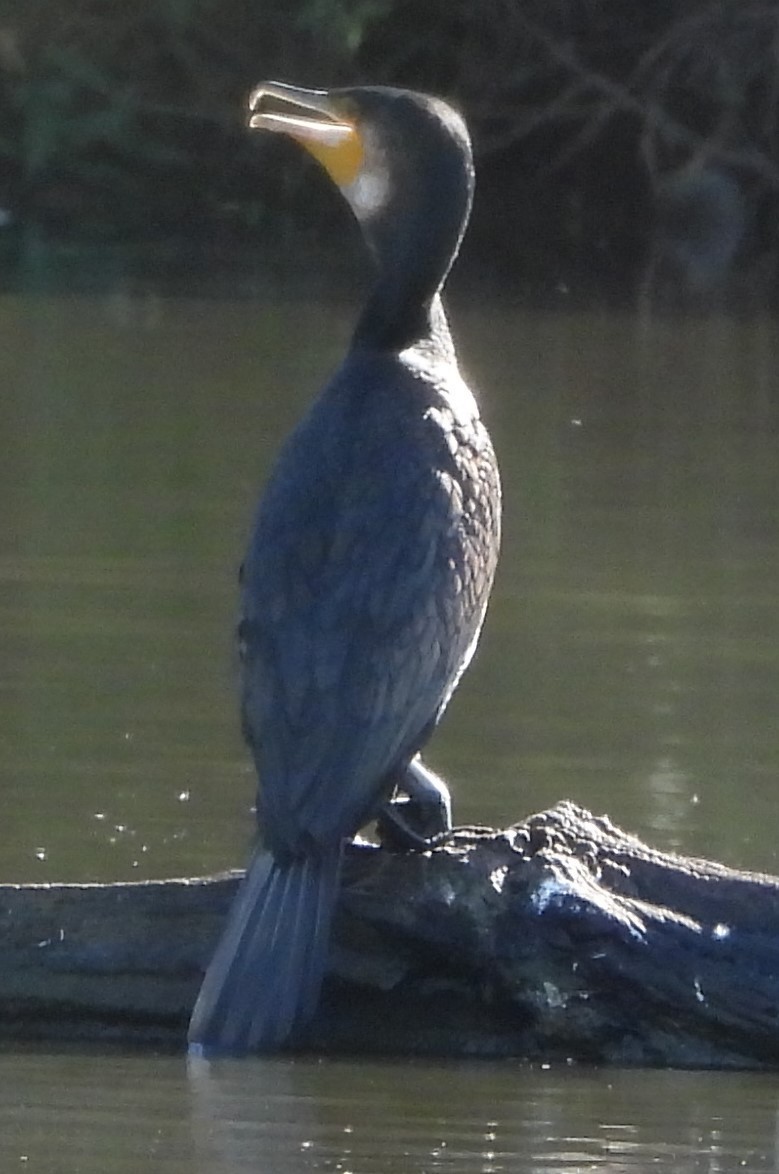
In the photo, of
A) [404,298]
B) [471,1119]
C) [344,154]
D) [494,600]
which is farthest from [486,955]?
[494,600]

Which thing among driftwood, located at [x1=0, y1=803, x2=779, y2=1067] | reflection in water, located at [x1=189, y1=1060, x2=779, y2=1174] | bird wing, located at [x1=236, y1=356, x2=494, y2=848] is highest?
bird wing, located at [x1=236, y1=356, x2=494, y2=848]

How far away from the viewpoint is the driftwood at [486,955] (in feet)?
16.1

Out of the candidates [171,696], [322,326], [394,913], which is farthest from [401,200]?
[322,326]

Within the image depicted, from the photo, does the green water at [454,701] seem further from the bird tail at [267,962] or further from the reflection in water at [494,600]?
the bird tail at [267,962]

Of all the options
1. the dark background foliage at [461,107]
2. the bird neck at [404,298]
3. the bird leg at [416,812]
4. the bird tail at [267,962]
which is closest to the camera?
the bird tail at [267,962]

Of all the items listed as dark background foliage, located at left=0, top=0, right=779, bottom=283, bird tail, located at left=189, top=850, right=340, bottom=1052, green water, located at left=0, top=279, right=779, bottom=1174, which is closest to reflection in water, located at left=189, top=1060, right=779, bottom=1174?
green water, located at left=0, top=279, right=779, bottom=1174

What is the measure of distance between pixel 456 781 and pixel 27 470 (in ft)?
18.4

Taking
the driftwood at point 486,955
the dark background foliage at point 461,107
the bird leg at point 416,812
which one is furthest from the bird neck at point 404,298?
the dark background foliage at point 461,107

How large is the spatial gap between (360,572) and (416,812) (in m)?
0.43

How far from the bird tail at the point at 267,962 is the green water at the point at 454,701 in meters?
0.13

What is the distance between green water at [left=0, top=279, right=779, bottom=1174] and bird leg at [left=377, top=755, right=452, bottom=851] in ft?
1.22

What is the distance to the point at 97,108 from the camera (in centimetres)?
2820

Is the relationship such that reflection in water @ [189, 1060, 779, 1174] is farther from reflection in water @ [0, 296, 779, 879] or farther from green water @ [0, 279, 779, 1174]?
reflection in water @ [0, 296, 779, 879]

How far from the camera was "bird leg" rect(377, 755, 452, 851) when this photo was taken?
16.6 ft
